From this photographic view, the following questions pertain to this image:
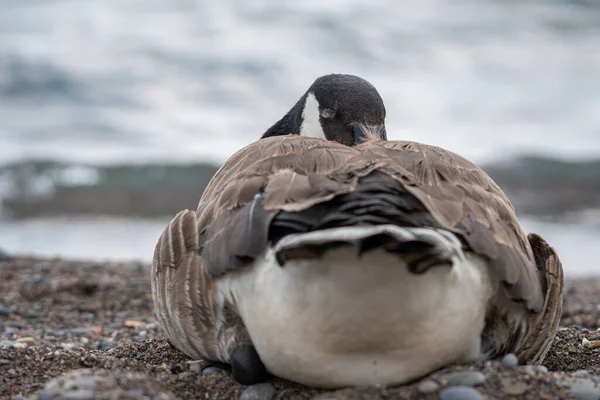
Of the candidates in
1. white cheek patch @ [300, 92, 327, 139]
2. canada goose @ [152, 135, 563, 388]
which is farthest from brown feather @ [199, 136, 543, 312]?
white cheek patch @ [300, 92, 327, 139]

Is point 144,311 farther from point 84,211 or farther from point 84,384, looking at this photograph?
point 84,211

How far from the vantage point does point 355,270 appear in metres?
2.68

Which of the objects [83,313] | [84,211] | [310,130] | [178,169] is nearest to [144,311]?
[83,313]

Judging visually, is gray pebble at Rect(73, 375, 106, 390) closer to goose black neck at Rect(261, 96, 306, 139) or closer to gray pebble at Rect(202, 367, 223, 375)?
gray pebble at Rect(202, 367, 223, 375)

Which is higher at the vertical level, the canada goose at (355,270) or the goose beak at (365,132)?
the goose beak at (365,132)

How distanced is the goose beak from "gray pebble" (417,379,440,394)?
213 cm

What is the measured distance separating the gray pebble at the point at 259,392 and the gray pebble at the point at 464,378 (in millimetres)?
808

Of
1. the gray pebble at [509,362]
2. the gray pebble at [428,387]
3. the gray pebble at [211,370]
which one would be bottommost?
the gray pebble at [211,370]

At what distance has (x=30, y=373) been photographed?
374 cm

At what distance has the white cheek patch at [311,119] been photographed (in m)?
5.54

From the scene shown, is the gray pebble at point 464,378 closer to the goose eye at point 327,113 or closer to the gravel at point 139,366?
the gravel at point 139,366

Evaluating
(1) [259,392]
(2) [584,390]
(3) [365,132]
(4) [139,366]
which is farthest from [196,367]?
(3) [365,132]

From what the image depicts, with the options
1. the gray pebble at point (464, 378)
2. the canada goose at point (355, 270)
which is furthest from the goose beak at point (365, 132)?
the gray pebble at point (464, 378)

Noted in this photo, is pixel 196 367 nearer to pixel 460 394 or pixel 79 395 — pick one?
pixel 79 395
